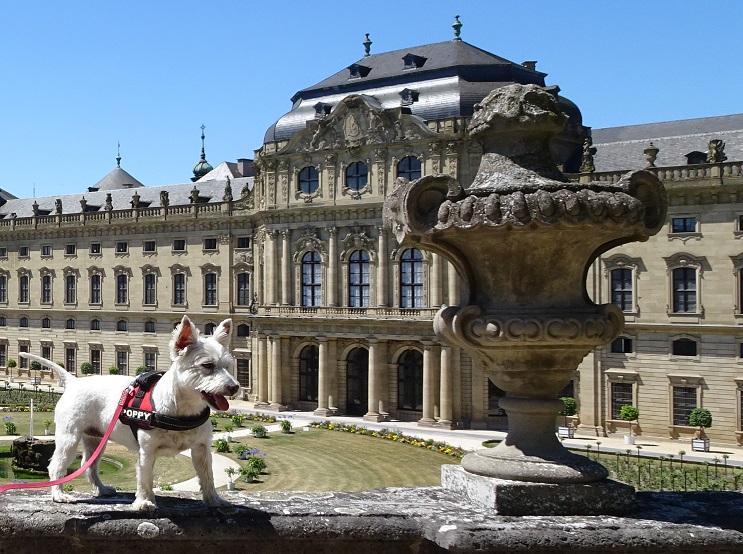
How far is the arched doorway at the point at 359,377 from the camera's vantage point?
45.2 m

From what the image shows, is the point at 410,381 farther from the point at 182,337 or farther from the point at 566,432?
the point at 182,337

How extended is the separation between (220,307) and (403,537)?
47418mm

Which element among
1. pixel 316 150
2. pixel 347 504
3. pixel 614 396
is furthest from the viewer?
pixel 316 150

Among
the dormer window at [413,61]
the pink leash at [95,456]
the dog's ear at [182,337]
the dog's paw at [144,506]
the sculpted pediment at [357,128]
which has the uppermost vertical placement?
the dormer window at [413,61]

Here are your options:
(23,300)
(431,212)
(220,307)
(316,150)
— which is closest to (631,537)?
(431,212)

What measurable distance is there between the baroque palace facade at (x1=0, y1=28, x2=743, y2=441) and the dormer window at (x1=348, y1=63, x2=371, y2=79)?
176 mm

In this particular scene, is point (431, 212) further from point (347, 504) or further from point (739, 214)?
point (739, 214)

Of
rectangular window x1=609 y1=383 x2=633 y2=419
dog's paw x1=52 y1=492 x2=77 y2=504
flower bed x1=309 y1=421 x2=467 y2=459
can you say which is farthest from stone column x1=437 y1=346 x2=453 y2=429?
dog's paw x1=52 y1=492 x2=77 y2=504

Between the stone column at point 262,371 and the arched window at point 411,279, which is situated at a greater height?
the arched window at point 411,279

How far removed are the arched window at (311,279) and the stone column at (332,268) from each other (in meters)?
1.10

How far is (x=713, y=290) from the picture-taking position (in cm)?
3641

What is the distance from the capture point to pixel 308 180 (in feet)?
149

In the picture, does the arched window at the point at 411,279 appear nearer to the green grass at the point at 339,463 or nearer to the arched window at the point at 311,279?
the arched window at the point at 311,279

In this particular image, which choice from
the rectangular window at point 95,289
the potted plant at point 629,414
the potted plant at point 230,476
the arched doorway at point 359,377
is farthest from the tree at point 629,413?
the rectangular window at point 95,289
